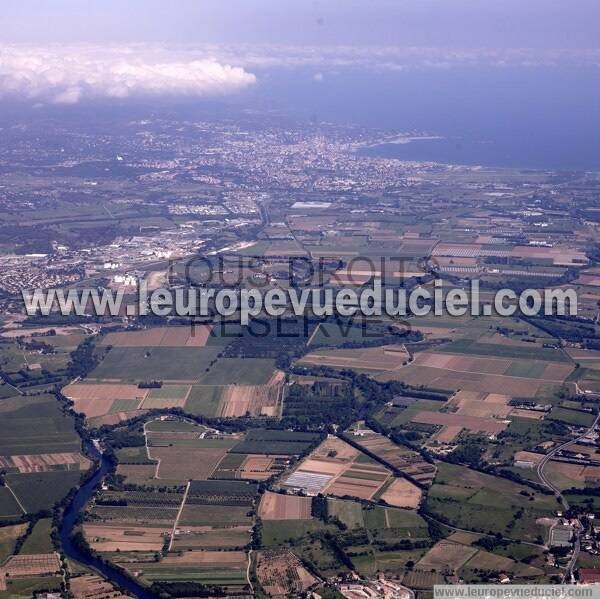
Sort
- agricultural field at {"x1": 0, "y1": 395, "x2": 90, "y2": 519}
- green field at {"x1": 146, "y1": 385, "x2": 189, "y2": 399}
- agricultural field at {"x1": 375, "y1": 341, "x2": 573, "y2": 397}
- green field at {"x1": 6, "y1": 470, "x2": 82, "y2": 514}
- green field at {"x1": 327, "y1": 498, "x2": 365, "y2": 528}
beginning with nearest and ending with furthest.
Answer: green field at {"x1": 327, "y1": 498, "x2": 365, "y2": 528} < green field at {"x1": 6, "y1": 470, "x2": 82, "y2": 514} < agricultural field at {"x1": 0, "y1": 395, "x2": 90, "y2": 519} < green field at {"x1": 146, "y1": 385, "x2": 189, "y2": 399} < agricultural field at {"x1": 375, "y1": 341, "x2": 573, "y2": 397}

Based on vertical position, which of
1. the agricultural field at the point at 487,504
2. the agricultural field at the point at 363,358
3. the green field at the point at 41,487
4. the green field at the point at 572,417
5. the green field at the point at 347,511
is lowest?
the green field at the point at 41,487

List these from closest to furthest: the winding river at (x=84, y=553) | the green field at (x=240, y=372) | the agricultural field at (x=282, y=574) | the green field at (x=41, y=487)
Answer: the agricultural field at (x=282, y=574) < the winding river at (x=84, y=553) < the green field at (x=41, y=487) < the green field at (x=240, y=372)

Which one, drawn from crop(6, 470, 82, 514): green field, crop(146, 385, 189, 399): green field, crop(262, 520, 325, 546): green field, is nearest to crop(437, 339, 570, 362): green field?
crop(146, 385, 189, 399): green field

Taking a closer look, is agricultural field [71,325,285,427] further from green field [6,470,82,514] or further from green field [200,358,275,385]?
green field [6,470,82,514]

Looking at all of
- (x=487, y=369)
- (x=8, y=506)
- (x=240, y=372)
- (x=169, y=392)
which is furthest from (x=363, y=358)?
(x=8, y=506)

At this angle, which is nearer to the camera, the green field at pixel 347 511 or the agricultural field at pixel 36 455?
the green field at pixel 347 511

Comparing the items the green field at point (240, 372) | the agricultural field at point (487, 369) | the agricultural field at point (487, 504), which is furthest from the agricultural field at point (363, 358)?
the agricultural field at point (487, 504)

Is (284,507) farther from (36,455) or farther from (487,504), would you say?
(36,455)

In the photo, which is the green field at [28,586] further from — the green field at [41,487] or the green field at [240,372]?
the green field at [240,372]

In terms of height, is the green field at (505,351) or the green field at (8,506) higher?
the green field at (505,351)

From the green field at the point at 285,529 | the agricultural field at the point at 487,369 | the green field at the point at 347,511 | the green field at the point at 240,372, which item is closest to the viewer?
the green field at the point at 285,529
